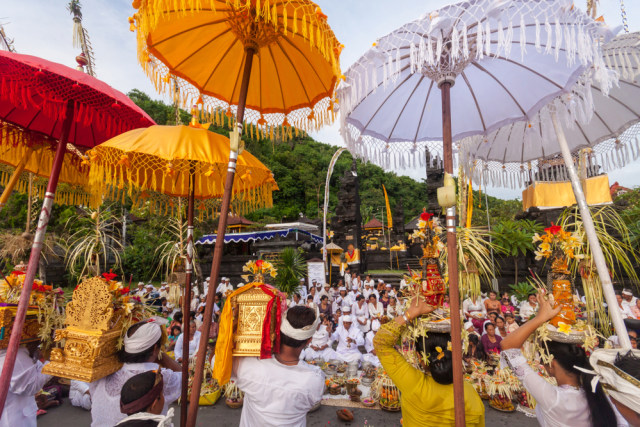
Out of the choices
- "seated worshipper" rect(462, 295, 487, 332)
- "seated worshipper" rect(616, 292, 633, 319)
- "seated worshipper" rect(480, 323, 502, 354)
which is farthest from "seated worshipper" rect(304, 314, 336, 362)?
"seated worshipper" rect(616, 292, 633, 319)

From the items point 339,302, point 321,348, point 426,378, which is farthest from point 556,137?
point 339,302

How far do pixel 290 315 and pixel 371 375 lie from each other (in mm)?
4683

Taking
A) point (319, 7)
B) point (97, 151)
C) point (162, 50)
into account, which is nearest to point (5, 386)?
point (97, 151)

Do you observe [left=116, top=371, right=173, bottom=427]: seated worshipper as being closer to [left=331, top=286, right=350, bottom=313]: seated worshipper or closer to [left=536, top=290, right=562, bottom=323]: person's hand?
[left=536, top=290, right=562, bottom=323]: person's hand

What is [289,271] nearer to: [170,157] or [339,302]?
[339,302]

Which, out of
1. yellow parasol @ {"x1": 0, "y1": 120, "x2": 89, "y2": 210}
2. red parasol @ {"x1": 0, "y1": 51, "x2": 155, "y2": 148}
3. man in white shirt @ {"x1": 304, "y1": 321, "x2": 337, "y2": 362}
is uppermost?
red parasol @ {"x1": 0, "y1": 51, "x2": 155, "y2": 148}

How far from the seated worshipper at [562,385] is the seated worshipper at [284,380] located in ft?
4.69

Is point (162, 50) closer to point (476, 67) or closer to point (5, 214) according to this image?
point (476, 67)

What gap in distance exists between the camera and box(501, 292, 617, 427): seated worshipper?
1.94 metres

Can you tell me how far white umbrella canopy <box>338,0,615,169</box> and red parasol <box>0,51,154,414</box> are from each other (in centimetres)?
213

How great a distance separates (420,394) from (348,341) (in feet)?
18.1

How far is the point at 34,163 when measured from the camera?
3.39 metres

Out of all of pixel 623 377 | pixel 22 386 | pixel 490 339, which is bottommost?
pixel 490 339

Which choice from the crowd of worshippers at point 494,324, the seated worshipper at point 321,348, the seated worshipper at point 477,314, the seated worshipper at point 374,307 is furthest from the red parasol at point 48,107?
the seated worshipper at point 374,307
